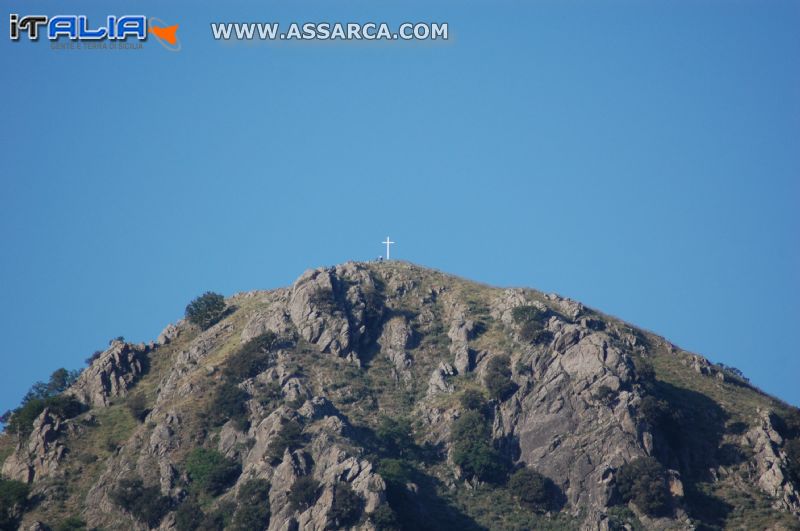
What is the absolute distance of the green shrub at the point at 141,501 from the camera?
604 ft

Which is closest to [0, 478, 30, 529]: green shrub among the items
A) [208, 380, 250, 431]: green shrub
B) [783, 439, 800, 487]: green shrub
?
[208, 380, 250, 431]: green shrub

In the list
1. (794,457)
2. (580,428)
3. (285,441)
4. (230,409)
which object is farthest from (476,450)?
(794,457)

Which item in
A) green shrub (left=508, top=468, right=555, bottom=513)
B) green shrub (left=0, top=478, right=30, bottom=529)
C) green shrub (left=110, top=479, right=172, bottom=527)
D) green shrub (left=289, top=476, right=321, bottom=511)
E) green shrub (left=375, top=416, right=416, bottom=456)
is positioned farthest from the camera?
green shrub (left=375, top=416, right=416, bottom=456)

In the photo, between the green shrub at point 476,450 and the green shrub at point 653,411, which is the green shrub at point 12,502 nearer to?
the green shrub at point 476,450

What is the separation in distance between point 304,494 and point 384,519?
1025cm

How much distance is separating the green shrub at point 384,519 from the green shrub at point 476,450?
20.4 meters

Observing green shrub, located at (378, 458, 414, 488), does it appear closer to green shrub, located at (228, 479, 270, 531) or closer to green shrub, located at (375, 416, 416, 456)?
green shrub, located at (375, 416, 416, 456)

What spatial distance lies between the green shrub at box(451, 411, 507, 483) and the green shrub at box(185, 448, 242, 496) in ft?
91.1

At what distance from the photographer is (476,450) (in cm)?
19338

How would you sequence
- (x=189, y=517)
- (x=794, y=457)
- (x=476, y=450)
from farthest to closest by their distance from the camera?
(x=476, y=450), (x=794, y=457), (x=189, y=517)

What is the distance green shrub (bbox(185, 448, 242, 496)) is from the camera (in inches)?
7346

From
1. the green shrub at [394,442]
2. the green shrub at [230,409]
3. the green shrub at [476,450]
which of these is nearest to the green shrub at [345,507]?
the green shrub at [394,442]

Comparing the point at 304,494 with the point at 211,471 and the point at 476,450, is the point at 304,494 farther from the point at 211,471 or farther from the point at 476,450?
the point at 476,450

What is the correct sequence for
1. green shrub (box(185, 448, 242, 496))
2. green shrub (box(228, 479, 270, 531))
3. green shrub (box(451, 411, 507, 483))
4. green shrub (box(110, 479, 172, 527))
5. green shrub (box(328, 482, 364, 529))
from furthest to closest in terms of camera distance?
green shrub (box(451, 411, 507, 483))
green shrub (box(185, 448, 242, 496))
green shrub (box(110, 479, 172, 527))
green shrub (box(228, 479, 270, 531))
green shrub (box(328, 482, 364, 529))
